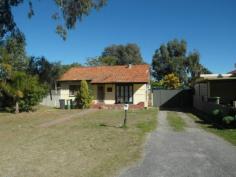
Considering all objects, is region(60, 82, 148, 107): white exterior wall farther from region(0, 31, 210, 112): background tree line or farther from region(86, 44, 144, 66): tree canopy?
region(86, 44, 144, 66): tree canopy

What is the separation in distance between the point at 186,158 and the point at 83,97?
70.9 feet

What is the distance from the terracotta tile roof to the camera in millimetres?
30109

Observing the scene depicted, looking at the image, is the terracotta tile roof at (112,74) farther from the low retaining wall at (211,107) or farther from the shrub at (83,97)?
the low retaining wall at (211,107)

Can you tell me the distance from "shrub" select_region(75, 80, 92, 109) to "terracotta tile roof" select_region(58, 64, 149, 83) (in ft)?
6.17

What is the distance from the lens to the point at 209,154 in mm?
8938

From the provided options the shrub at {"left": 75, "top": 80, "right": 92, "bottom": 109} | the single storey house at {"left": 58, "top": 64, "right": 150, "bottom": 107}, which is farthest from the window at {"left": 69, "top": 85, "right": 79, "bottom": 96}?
the shrub at {"left": 75, "top": 80, "right": 92, "bottom": 109}

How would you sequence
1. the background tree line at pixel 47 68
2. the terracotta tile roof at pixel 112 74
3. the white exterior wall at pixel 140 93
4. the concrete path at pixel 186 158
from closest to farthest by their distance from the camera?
1. the concrete path at pixel 186 158
2. the background tree line at pixel 47 68
3. the white exterior wall at pixel 140 93
4. the terracotta tile roof at pixel 112 74

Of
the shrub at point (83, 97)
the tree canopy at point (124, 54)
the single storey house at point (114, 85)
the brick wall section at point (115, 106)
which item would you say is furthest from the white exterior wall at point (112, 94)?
the tree canopy at point (124, 54)

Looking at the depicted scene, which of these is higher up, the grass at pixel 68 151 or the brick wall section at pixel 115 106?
the brick wall section at pixel 115 106

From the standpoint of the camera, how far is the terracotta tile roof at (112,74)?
98.8ft

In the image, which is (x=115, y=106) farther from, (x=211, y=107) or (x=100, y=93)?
(x=211, y=107)

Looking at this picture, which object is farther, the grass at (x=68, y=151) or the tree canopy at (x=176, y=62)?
the tree canopy at (x=176, y=62)

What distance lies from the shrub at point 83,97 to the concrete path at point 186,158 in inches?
684

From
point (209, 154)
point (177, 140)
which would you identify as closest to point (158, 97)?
point (177, 140)
